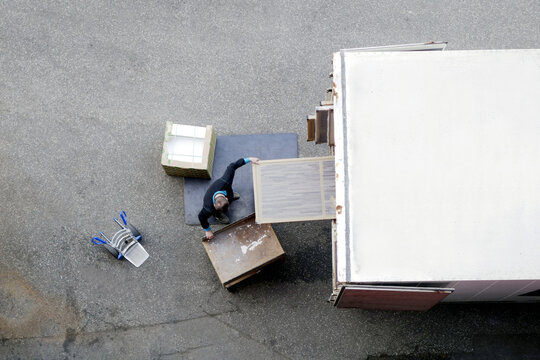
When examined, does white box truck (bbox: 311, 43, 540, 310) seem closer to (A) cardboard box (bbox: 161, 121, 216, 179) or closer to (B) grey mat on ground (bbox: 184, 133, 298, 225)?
(B) grey mat on ground (bbox: 184, 133, 298, 225)

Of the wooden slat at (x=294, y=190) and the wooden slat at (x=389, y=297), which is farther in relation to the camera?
the wooden slat at (x=294, y=190)

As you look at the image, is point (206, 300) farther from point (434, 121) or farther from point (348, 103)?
point (434, 121)

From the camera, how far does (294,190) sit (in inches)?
262

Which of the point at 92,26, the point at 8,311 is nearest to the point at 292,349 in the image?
the point at 8,311

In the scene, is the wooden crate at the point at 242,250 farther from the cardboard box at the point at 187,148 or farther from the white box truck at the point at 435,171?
the white box truck at the point at 435,171

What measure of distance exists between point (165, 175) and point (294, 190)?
3.40 meters

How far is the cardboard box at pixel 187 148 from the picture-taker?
326 inches

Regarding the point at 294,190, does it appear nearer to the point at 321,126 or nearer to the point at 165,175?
the point at 321,126

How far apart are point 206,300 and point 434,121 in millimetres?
5136

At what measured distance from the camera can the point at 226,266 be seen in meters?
7.65

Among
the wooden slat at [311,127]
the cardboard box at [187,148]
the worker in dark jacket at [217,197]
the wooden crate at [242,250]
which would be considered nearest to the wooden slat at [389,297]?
the wooden crate at [242,250]

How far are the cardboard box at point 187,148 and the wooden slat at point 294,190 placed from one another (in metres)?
1.94

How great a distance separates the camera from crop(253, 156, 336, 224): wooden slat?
6.57 meters

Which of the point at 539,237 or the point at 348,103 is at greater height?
the point at 348,103
